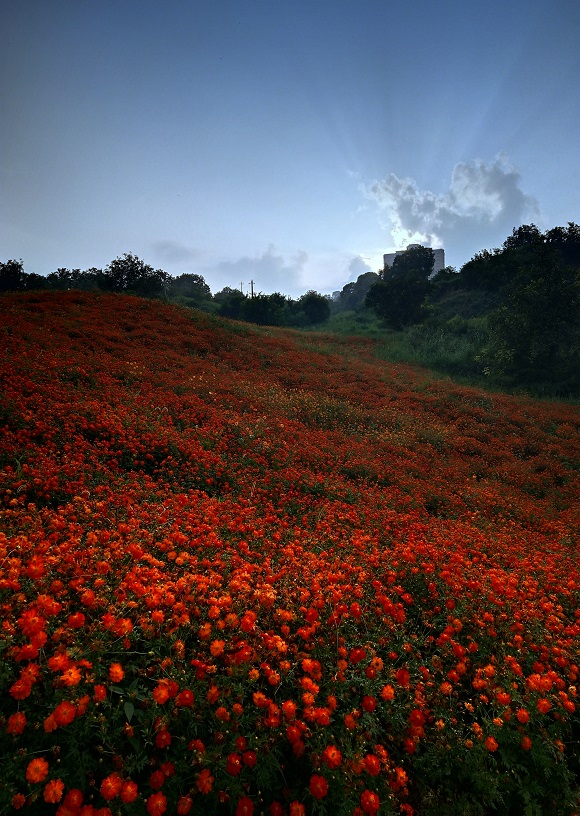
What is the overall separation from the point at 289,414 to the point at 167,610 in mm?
8116

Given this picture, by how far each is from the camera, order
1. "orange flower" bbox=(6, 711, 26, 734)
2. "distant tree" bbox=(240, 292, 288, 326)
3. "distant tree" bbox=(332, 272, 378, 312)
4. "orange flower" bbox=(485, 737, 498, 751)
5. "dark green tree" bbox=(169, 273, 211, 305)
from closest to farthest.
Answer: "orange flower" bbox=(6, 711, 26, 734), "orange flower" bbox=(485, 737, 498, 751), "distant tree" bbox=(240, 292, 288, 326), "dark green tree" bbox=(169, 273, 211, 305), "distant tree" bbox=(332, 272, 378, 312)

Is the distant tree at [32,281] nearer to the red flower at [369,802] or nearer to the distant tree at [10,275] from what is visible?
the distant tree at [10,275]

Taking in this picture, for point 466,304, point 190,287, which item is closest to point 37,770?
point 466,304

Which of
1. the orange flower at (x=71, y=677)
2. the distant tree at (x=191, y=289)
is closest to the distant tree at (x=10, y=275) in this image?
the distant tree at (x=191, y=289)

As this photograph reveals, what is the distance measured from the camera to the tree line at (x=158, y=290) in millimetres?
35125

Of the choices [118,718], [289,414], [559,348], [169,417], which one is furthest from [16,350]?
[559,348]

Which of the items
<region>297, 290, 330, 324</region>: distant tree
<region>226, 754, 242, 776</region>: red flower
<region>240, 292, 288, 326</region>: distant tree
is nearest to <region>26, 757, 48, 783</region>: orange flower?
<region>226, 754, 242, 776</region>: red flower

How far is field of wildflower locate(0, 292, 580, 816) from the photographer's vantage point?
1827 mm

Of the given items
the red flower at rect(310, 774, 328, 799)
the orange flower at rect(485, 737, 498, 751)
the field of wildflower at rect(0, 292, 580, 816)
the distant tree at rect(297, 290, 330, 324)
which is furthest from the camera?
the distant tree at rect(297, 290, 330, 324)

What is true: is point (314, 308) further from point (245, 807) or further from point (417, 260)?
point (245, 807)

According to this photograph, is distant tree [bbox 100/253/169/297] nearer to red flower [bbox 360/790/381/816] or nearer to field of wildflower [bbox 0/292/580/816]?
field of wildflower [bbox 0/292/580/816]

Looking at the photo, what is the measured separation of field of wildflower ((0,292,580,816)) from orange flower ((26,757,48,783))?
3cm

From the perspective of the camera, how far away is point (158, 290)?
37.2 metres

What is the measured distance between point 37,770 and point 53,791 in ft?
0.34
